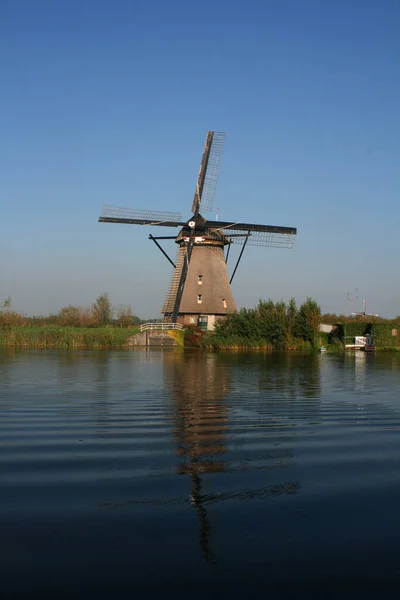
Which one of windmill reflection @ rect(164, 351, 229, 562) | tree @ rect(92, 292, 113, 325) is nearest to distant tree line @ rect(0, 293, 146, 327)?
tree @ rect(92, 292, 113, 325)

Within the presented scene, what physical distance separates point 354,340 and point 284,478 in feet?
149

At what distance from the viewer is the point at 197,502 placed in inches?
229

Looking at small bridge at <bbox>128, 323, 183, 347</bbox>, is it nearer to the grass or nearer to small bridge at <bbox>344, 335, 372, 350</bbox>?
the grass

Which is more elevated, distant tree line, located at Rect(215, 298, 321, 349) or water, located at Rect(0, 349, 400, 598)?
distant tree line, located at Rect(215, 298, 321, 349)

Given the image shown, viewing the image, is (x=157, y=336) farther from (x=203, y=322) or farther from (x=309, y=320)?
(x=309, y=320)

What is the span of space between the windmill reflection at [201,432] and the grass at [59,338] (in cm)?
2844

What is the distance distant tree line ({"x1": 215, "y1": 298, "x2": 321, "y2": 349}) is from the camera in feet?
156

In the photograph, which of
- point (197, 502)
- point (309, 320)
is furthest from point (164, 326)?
point (197, 502)

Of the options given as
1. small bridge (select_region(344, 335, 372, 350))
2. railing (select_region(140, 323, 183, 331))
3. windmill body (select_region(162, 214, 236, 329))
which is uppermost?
windmill body (select_region(162, 214, 236, 329))

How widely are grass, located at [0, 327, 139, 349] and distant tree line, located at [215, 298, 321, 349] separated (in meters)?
8.23

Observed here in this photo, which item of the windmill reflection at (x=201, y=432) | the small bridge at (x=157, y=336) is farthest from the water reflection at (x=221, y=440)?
the small bridge at (x=157, y=336)

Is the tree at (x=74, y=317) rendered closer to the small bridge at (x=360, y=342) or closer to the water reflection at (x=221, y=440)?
A: the small bridge at (x=360, y=342)

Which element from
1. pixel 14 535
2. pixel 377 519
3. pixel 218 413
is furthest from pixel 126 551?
pixel 218 413

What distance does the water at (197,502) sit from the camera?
426 cm
